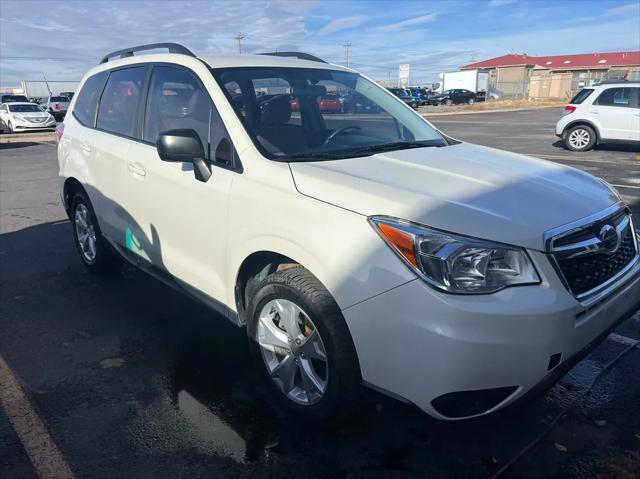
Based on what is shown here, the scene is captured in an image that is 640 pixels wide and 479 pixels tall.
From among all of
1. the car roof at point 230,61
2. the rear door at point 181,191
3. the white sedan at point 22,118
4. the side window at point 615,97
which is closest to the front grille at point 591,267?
the rear door at point 181,191

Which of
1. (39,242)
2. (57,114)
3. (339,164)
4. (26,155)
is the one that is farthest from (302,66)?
(57,114)

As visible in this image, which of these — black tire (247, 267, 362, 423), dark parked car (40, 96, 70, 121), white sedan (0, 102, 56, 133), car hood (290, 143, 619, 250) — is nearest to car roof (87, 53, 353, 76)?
car hood (290, 143, 619, 250)

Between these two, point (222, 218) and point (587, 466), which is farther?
point (222, 218)

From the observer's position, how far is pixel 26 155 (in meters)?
16.6

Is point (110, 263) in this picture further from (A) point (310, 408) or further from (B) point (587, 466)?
(B) point (587, 466)

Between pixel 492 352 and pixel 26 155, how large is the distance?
58.3 feet

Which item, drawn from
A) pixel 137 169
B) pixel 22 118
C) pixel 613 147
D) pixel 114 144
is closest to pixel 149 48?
pixel 114 144

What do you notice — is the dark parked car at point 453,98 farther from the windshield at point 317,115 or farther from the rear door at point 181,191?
the rear door at point 181,191

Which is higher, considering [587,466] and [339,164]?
[339,164]

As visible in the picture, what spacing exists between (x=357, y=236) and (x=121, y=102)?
114 inches

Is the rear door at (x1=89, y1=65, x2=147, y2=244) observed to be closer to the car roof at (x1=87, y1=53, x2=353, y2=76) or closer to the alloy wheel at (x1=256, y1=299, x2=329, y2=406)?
the car roof at (x1=87, y1=53, x2=353, y2=76)

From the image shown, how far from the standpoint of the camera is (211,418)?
2.93m

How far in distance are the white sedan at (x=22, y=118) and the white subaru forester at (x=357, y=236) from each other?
25481 millimetres

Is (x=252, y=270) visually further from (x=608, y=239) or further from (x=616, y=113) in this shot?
(x=616, y=113)
